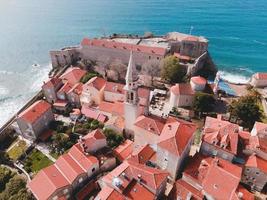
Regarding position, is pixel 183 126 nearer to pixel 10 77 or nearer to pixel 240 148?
pixel 240 148

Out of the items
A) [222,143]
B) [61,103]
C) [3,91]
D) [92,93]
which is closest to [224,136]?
[222,143]

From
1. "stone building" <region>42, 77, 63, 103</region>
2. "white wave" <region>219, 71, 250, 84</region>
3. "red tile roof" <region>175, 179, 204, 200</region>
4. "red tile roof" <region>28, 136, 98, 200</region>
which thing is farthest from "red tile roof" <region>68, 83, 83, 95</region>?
"white wave" <region>219, 71, 250, 84</region>

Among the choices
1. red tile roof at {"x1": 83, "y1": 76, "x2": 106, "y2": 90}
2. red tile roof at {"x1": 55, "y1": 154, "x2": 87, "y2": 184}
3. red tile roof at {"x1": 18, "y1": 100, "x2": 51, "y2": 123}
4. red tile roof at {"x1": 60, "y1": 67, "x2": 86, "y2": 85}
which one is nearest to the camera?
red tile roof at {"x1": 55, "y1": 154, "x2": 87, "y2": 184}

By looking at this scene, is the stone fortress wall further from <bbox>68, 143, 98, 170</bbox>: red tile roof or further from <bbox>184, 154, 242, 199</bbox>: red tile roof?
<bbox>68, 143, 98, 170</bbox>: red tile roof

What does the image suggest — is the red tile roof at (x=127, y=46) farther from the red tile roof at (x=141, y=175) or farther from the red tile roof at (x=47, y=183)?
the red tile roof at (x=47, y=183)

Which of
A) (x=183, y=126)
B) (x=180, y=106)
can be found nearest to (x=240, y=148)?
(x=183, y=126)

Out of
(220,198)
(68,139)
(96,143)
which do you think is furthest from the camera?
(68,139)

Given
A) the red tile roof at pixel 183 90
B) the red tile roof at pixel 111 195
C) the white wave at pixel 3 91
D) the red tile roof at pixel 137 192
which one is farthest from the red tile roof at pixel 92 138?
the white wave at pixel 3 91
